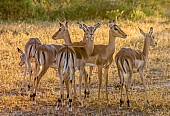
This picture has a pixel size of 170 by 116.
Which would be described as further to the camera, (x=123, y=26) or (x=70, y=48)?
(x=123, y=26)

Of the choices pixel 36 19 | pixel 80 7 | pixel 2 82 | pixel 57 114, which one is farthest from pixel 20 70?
pixel 80 7

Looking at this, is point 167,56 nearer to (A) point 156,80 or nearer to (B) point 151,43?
(A) point 156,80

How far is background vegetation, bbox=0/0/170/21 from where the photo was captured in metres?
26.1

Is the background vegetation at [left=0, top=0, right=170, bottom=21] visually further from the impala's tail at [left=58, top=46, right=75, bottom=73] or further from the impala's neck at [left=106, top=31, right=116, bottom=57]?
the impala's tail at [left=58, top=46, right=75, bottom=73]

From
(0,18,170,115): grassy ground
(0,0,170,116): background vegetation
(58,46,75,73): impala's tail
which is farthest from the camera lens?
(0,0,170,116): background vegetation

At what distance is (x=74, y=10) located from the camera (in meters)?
27.9

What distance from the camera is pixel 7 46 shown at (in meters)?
15.9

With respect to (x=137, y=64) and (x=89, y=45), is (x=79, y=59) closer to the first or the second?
(x=89, y=45)

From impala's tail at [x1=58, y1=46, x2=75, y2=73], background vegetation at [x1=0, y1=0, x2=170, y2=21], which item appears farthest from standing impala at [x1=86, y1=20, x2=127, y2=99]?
background vegetation at [x1=0, y1=0, x2=170, y2=21]

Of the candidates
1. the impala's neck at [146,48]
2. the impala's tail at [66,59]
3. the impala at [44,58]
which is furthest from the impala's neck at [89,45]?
the impala's neck at [146,48]

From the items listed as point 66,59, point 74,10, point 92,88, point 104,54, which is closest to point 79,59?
point 66,59

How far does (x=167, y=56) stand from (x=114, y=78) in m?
3.14

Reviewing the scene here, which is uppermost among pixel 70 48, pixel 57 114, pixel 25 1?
pixel 25 1

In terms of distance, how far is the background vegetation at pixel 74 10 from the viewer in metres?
26.1
